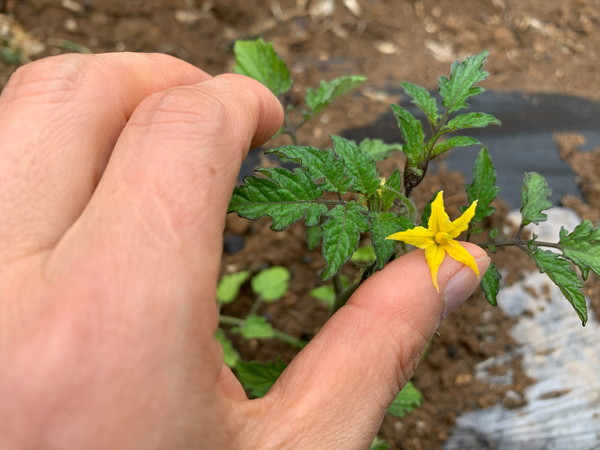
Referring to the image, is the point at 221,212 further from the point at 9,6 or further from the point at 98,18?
the point at 9,6

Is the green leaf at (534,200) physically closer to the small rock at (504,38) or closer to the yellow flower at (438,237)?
the yellow flower at (438,237)

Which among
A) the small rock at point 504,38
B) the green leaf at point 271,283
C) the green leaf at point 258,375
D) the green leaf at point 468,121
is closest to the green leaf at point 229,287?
the green leaf at point 271,283

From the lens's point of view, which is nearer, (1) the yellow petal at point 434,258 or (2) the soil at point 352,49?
(1) the yellow petal at point 434,258

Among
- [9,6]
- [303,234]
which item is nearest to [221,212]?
[303,234]

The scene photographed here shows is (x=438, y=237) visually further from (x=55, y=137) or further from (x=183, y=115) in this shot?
(x=55, y=137)

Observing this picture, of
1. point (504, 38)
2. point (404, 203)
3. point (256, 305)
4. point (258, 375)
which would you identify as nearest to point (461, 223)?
point (404, 203)

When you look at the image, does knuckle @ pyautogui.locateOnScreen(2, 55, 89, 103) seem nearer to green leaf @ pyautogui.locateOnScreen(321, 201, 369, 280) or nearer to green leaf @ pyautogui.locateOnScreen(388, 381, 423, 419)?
green leaf @ pyautogui.locateOnScreen(321, 201, 369, 280)
